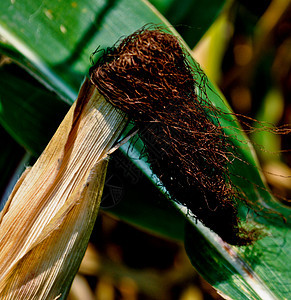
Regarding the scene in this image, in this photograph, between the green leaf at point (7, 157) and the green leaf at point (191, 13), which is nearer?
the green leaf at point (191, 13)

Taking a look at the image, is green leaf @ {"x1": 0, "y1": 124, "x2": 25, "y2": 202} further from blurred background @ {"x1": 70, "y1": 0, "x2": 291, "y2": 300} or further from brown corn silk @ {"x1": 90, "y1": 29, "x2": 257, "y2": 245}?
brown corn silk @ {"x1": 90, "y1": 29, "x2": 257, "y2": 245}

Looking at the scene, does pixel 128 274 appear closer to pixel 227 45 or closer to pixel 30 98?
pixel 30 98

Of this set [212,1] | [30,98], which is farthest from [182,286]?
[212,1]

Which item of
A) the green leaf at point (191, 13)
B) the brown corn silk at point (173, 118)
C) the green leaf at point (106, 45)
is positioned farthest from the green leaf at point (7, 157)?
the green leaf at point (191, 13)

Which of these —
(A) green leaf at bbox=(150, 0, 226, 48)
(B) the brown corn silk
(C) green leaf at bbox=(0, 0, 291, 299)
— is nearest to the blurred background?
(A) green leaf at bbox=(150, 0, 226, 48)

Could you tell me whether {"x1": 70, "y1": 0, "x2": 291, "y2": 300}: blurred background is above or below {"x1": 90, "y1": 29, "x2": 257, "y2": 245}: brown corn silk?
below

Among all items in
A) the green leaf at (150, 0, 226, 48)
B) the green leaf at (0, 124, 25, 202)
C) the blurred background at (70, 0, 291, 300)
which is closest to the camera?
the green leaf at (150, 0, 226, 48)

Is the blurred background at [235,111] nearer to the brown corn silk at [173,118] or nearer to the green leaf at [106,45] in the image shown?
the green leaf at [106,45]
